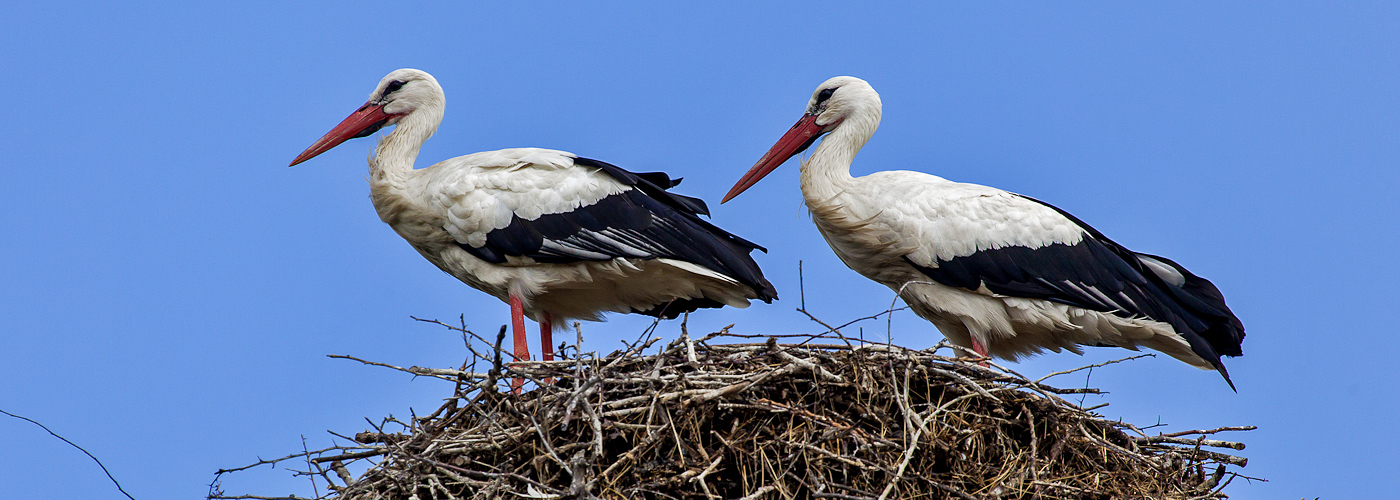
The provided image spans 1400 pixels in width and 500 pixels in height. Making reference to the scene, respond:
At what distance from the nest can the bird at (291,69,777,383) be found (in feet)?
3.14

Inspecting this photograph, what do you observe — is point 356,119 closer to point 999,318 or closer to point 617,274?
point 617,274

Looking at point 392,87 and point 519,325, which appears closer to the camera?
point 519,325

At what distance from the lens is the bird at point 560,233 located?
5602 millimetres

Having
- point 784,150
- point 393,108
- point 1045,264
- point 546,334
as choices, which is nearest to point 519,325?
point 546,334

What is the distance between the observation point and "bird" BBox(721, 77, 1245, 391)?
567 centimetres

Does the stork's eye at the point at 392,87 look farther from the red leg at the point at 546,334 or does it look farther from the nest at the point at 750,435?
the nest at the point at 750,435

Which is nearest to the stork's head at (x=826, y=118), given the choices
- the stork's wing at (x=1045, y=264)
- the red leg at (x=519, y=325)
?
the stork's wing at (x=1045, y=264)

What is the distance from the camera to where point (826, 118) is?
6.36m

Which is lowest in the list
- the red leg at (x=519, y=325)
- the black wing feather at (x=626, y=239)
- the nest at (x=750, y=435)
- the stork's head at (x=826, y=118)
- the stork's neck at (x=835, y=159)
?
the nest at (x=750, y=435)

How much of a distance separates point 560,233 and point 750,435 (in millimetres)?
1606

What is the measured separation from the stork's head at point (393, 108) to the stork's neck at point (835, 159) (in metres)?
1.74

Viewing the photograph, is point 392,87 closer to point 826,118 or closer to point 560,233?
point 560,233

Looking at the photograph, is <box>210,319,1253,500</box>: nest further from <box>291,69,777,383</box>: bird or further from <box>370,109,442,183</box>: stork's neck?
<box>370,109,442,183</box>: stork's neck

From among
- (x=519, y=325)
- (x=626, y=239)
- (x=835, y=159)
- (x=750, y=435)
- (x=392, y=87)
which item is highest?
(x=392, y=87)
